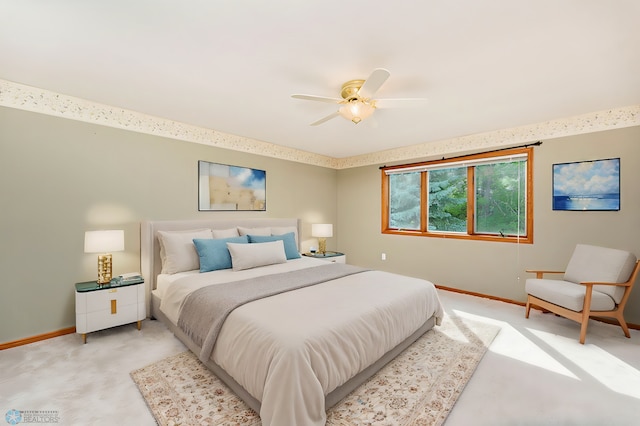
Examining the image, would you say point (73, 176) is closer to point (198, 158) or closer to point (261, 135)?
point (198, 158)

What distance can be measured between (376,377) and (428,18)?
100 inches

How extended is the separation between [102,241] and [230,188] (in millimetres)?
Result: 1800

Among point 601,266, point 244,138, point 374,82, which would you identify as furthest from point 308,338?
point 244,138

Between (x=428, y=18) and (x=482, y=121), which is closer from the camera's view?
(x=428, y=18)

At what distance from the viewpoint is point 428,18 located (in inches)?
66.9

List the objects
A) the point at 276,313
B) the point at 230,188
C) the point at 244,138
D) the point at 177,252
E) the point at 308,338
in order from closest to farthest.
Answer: the point at 308,338 → the point at 276,313 → the point at 177,252 → the point at 230,188 → the point at 244,138

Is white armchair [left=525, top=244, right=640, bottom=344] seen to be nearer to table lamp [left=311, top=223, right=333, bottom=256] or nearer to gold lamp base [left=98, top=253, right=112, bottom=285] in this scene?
table lamp [left=311, top=223, right=333, bottom=256]

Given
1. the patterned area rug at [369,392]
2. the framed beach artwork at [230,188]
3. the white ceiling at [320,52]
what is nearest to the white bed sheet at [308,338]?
the patterned area rug at [369,392]

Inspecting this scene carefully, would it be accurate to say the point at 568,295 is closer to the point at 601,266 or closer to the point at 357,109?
the point at 601,266

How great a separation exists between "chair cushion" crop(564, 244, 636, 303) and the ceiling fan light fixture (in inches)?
119

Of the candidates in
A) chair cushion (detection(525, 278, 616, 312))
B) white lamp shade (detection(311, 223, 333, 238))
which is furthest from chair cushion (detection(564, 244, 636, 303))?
white lamp shade (detection(311, 223, 333, 238))

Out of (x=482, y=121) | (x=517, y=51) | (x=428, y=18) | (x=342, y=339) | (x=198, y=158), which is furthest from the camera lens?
(x=198, y=158)

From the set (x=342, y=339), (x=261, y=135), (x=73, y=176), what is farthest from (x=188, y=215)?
(x=342, y=339)

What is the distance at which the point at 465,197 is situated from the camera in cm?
452
